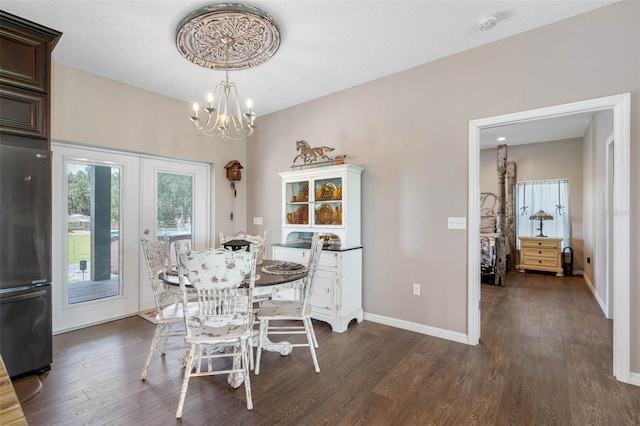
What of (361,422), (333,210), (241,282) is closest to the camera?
(361,422)

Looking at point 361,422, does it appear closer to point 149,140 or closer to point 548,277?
point 149,140

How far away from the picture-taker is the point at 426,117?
3160 millimetres

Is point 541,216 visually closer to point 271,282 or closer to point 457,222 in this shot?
point 457,222

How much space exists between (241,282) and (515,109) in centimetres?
273

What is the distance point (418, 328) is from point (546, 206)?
516cm

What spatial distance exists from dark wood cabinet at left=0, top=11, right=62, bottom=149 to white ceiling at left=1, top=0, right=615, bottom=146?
0.20 metres

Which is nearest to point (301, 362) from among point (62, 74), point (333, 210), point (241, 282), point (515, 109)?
point (241, 282)

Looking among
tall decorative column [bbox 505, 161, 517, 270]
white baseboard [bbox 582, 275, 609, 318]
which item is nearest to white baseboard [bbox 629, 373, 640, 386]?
white baseboard [bbox 582, 275, 609, 318]

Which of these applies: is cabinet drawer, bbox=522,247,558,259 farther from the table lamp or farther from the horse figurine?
the horse figurine

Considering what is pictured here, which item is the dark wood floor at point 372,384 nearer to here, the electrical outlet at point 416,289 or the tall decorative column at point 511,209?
the electrical outlet at point 416,289

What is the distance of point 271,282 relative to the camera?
7.12ft

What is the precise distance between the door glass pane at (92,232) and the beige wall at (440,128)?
2574 mm

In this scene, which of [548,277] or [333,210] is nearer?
[333,210]

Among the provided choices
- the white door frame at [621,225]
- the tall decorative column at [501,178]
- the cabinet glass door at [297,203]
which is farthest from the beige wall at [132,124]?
the tall decorative column at [501,178]
